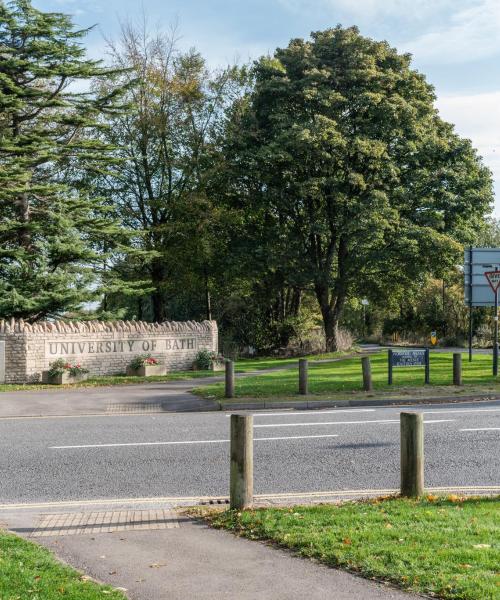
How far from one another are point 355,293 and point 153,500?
1343 inches

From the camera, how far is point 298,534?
6562 millimetres

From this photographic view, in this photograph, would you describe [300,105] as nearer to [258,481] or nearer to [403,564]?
[258,481]

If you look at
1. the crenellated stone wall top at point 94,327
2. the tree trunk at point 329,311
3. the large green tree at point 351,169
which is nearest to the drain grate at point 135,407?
the crenellated stone wall top at point 94,327

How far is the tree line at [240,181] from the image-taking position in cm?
3041

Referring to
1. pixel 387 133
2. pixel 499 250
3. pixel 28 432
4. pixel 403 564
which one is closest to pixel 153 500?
pixel 403 564

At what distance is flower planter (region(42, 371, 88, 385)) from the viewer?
23.2m

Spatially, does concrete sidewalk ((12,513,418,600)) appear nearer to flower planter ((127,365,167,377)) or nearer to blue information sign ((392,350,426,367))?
blue information sign ((392,350,426,367))

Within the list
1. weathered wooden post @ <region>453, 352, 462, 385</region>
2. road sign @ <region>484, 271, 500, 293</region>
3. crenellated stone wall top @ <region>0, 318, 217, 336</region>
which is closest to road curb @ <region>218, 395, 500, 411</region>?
weathered wooden post @ <region>453, 352, 462, 385</region>

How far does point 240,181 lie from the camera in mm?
40281

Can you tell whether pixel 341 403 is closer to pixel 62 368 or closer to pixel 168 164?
pixel 62 368

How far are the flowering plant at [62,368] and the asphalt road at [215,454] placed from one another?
7.46m

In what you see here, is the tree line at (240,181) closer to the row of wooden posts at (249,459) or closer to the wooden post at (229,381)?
the wooden post at (229,381)

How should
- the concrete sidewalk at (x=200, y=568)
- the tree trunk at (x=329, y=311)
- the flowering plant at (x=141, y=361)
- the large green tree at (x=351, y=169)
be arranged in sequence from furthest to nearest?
the tree trunk at (x=329, y=311), the large green tree at (x=351, y=169), the flowering plant at (x=141, y=361), the concrete sidewalk at (x=200, y=568)

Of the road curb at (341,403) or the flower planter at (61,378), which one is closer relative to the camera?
the road curb at (341,403)
